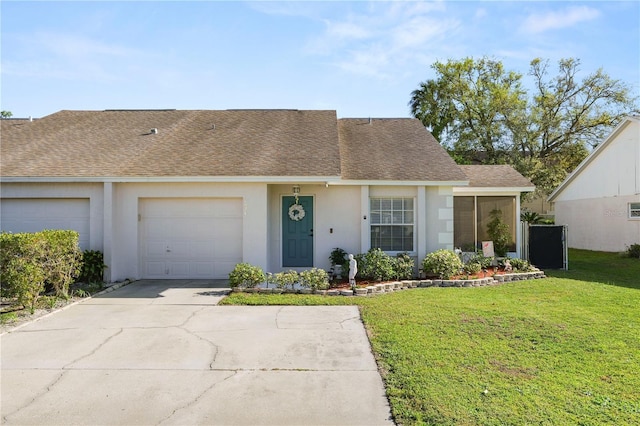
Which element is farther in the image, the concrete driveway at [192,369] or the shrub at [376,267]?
the shrub at [376,267]

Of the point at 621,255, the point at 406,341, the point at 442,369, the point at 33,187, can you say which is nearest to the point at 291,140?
the point at 33,187

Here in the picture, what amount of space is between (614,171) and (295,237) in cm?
1550

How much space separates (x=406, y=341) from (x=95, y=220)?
29.3ft

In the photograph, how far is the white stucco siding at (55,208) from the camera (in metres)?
11.1

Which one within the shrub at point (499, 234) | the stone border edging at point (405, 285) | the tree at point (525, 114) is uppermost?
the tree at point (525, 114)

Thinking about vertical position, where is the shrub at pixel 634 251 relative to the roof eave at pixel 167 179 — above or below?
below

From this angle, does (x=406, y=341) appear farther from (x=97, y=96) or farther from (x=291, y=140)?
(x=97, y=96)

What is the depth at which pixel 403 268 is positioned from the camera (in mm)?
10953

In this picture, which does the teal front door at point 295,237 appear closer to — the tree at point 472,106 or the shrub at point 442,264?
the shrub at point 442,264

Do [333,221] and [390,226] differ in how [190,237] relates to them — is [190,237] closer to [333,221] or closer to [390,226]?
[333,221]

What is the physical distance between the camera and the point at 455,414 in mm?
3918

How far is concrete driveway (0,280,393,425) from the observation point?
413 centimetres

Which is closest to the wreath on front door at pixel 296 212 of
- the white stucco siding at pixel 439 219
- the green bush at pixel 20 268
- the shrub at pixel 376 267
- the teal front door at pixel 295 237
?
the teal front door at pixel 295 237

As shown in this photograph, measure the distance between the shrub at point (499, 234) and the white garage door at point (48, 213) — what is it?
39.8ft
